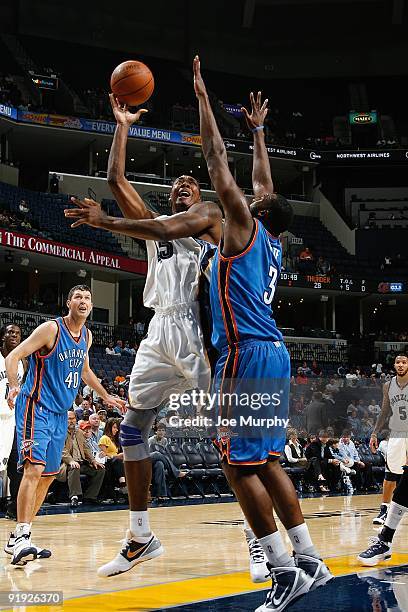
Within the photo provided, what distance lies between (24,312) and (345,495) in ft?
39.1

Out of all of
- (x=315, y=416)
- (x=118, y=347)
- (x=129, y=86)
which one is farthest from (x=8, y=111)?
(x=129, y=86)

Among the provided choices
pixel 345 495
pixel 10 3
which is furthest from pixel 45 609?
pixel 10 3

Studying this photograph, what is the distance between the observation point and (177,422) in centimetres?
1292

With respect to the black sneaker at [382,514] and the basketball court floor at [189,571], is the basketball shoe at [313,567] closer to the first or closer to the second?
the basketball court floor at [189,571]

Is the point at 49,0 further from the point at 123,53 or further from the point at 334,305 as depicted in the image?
the point at 334,305

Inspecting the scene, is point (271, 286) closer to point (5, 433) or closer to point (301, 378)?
point (5, 433)

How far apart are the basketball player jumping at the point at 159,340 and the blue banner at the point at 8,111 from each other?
2266cm

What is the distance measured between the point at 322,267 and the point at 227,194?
26728 millimetres

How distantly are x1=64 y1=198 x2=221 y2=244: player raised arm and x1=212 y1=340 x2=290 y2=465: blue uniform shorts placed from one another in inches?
25.2

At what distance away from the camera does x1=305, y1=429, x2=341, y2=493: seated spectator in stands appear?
1459cm

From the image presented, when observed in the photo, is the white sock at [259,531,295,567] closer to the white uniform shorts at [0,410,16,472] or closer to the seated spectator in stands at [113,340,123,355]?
the white uniform shorts at [0,410,16,472]

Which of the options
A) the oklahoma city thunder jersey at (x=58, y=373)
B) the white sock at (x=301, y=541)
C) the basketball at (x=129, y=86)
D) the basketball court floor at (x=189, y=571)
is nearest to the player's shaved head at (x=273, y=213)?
the basketball at (x=129, y=86)

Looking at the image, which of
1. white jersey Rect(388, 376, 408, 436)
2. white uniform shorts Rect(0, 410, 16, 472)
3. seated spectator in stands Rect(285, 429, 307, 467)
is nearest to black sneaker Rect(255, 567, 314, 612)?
white jersey Rect(388, 376, 408, 436)

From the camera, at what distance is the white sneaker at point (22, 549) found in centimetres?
512
